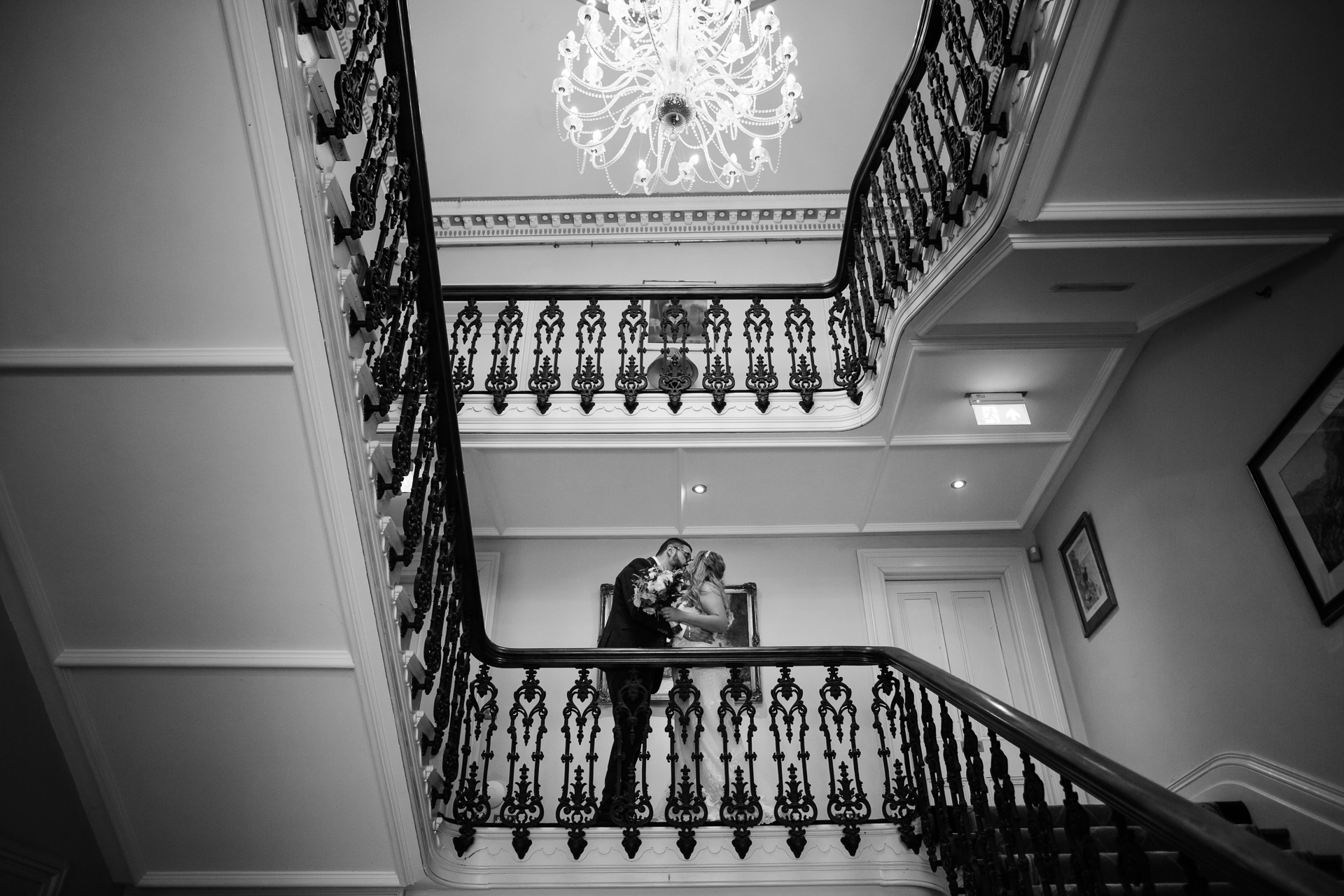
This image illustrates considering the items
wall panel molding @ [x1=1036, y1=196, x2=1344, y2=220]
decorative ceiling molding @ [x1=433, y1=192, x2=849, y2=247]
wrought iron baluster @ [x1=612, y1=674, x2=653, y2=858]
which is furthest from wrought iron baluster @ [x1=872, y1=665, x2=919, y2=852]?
decorative ceiling molding @ [x1=433, y1=192, x2=849, y2=247]

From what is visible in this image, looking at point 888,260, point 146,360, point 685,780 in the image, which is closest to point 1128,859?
point 685,780

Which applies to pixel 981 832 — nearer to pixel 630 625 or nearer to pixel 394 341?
pixel 630 625

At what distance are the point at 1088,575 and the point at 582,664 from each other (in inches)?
148

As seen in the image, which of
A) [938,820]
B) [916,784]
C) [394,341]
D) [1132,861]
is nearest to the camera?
[1132,861]

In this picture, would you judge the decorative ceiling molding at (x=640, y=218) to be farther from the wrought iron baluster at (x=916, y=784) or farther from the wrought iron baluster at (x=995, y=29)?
the wrought iron baluster at (x=916, y=784)

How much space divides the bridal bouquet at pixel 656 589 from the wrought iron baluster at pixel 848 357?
73.2 inches

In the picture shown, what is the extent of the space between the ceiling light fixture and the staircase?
2.22m

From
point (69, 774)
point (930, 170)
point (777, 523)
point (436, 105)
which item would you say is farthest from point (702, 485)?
point (436, 105)

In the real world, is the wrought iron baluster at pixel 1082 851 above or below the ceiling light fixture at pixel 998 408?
below

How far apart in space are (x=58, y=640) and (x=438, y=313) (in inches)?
72.8

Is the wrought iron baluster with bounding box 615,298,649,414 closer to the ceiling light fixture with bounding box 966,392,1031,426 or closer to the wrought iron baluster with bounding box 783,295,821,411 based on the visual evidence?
the wrought iron baluster with bounding box 783,295,821,411

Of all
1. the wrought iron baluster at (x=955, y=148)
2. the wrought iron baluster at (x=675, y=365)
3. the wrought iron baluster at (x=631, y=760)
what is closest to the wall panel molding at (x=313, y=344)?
the wrought iron baluster at (x=631, y=760)

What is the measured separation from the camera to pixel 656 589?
4.94m

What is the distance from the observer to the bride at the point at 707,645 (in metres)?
4.64
